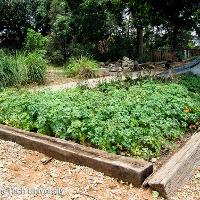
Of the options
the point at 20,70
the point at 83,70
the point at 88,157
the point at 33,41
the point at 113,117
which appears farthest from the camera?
the point at 33,41

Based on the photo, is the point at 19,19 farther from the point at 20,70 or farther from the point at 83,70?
the point at 20,70

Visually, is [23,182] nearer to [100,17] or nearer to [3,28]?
[100,17]

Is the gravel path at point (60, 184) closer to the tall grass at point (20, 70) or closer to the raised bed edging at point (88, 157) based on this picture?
the raised bed edging at point (88, 157)

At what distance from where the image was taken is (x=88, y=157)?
3.94 metres

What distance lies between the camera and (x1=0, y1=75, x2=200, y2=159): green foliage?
4305 millimetres

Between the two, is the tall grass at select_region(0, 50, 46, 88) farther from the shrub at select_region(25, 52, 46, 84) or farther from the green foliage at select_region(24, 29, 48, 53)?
the green foliage at select_region(24, 29, 48, 53)

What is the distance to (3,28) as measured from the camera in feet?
76.7

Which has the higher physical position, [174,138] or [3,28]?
[3,28]

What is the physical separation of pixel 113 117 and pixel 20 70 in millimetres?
6136

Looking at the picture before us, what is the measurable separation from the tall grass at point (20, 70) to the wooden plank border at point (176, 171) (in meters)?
6.42

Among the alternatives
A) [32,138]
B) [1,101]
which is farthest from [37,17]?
[32,138]

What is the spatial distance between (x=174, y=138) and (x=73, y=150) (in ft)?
4.83

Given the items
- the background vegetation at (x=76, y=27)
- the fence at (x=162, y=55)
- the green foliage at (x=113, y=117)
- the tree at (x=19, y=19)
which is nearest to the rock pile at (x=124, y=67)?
the background vegetation at (x=76, y=27)

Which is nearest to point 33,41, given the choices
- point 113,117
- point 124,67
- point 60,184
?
point 124,67
